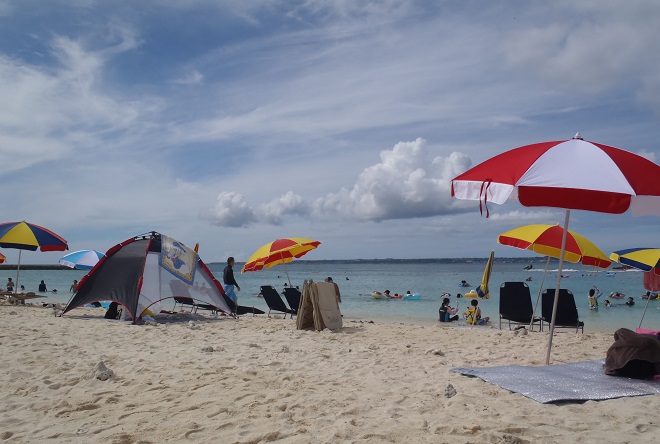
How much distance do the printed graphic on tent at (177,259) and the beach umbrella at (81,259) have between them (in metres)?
5.97

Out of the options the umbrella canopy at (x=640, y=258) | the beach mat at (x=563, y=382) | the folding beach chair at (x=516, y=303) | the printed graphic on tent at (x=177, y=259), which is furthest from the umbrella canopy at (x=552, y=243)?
the printed graphic on tent at (x=177, y=259)

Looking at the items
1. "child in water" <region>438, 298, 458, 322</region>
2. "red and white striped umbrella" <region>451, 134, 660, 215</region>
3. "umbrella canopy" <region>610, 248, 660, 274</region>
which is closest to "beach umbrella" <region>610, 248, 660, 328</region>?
"umbrella canopy" <region>610, 248, 660, 274</region>

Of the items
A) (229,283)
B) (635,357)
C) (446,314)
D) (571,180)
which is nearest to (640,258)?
(635,357)

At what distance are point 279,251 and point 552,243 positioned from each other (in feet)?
17.5

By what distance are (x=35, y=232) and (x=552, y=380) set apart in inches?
493

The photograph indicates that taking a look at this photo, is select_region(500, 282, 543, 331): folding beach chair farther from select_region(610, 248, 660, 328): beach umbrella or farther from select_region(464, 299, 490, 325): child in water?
select_region(464, 299, 490, 325): child in water

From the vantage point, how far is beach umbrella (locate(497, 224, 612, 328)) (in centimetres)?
811

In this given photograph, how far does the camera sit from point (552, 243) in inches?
318

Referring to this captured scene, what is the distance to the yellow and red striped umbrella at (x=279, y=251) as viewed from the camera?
11086 mm

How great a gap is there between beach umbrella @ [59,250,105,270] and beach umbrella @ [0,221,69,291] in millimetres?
1961

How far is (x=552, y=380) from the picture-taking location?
4.54 meters

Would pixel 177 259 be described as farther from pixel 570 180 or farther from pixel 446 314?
pixel 570 180

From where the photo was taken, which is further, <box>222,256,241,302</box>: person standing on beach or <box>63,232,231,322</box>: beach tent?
<box>222,256,241,302</box>: person standing on beach

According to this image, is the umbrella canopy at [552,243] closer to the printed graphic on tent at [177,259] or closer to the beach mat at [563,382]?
the beach mat at [563,382]
